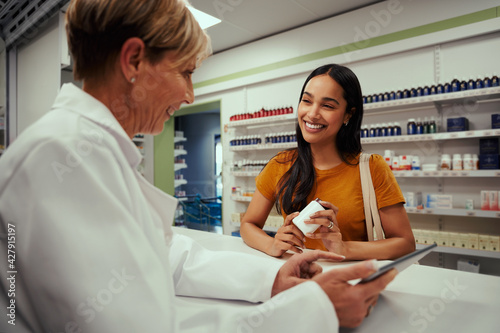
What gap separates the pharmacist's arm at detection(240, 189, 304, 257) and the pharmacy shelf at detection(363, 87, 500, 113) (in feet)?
8.31

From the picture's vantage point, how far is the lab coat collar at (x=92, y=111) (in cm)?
60

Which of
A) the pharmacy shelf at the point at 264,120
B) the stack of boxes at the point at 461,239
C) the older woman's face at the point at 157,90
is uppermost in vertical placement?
the pharmacy shelf at the point at 264,120

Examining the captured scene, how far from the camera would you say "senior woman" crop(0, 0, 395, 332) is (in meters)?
0.48

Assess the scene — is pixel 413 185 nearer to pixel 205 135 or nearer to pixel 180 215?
pixel 180 215

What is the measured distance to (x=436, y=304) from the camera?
0.90 meters

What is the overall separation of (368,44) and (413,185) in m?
2.02

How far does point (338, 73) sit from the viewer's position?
1.72 m

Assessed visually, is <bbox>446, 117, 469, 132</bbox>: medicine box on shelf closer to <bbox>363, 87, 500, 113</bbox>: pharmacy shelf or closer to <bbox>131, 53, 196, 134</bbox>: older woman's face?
<bbox>363, 87, 500, 113</bbox>: pharmacy shelf

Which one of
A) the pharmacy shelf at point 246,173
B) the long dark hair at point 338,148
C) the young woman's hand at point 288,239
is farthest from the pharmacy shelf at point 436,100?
the young woman's hand at point 288,239

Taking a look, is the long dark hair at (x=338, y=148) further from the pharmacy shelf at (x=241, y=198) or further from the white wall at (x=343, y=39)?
the pharmacy shelf at (x=241, y=198)

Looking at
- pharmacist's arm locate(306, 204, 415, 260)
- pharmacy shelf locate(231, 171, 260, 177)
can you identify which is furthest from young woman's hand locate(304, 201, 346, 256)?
pharmacy shelf locate(231, 171, 260, 177)

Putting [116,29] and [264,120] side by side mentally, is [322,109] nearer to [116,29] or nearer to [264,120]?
[116,29]

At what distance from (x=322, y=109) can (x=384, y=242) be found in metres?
0.78

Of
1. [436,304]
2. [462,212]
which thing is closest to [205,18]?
[462,212]
